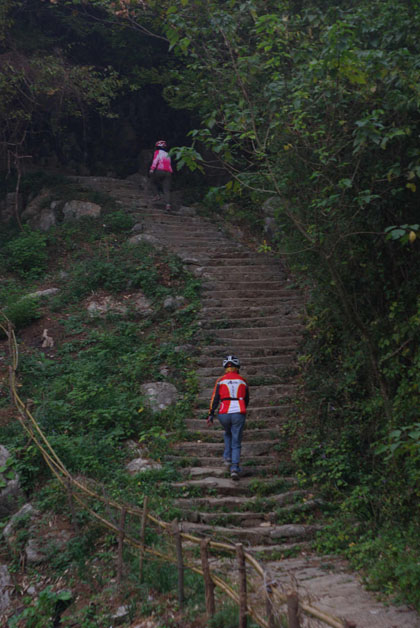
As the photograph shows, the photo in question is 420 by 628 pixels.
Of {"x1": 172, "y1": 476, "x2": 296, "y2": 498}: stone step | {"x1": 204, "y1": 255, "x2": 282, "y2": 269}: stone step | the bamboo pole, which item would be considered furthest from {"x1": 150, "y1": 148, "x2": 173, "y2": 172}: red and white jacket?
the bamboo pole

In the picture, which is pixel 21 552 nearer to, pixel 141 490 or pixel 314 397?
pixel 141 490

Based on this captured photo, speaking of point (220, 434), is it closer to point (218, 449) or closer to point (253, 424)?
point (218, 449)

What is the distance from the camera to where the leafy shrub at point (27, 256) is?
11.8 m

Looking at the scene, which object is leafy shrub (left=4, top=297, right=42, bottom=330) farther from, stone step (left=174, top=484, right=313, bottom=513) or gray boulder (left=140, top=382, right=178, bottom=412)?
stone step (left=174, top=484, right=313, bottom=513)

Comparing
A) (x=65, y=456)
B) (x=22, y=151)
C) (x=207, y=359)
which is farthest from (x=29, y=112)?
(x=65, y=456)

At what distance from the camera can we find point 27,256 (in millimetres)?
11844

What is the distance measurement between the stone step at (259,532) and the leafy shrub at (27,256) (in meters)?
7.96

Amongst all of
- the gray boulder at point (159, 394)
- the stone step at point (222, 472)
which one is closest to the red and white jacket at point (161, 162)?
the gray boulder at point (159, 394)

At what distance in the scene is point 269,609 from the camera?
9.59ft

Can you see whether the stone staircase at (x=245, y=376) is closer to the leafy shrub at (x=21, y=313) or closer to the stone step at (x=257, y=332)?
the stone step at (x=257, y=332)

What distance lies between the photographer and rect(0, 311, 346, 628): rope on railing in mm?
2990

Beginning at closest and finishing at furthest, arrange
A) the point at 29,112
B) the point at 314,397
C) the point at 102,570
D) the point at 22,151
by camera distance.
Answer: the point at 102,570 < the point at 314,397 < the point at 29,112 < the point at 22,151

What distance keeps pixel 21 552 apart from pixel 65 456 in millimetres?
1236

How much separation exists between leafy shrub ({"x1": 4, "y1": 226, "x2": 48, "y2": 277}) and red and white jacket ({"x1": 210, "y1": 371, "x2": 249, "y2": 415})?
265 inches
